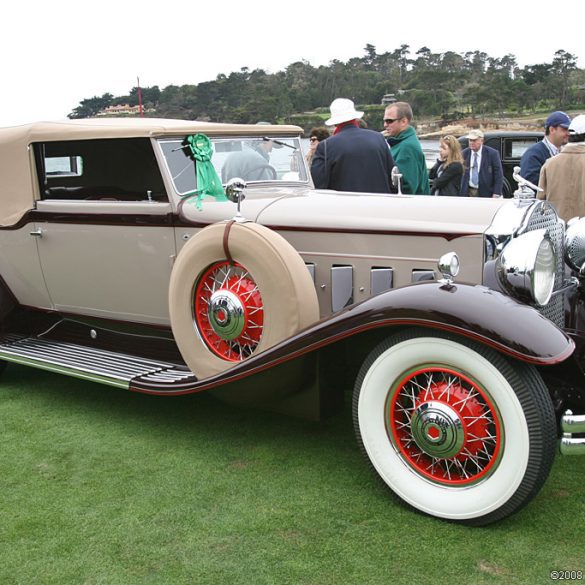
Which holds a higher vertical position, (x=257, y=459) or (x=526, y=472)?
(x=526, y=472)

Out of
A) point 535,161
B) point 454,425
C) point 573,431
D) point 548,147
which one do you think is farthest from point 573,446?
point 548,147

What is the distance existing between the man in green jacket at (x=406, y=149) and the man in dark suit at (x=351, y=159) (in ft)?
2.02

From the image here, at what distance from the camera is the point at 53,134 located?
13.9ft

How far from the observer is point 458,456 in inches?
109

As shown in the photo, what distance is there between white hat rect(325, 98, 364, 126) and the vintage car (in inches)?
15.7

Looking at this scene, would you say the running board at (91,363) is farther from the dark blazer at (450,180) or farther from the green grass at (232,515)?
the dark blazer at (450,180)

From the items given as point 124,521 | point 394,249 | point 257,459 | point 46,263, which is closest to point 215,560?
point 124,521

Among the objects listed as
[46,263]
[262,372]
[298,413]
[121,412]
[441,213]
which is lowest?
[121,412]

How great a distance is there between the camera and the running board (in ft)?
12.0

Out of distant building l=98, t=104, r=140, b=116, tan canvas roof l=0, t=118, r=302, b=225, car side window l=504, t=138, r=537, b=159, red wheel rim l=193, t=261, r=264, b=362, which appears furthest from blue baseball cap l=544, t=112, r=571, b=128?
car side window l=504, t=138, r=537, b=159

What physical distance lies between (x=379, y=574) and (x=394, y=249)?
1608 millimetres

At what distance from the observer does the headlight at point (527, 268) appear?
2.79 metres

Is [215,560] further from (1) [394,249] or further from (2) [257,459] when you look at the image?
(1) [394,249]

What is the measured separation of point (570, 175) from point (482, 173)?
2.69m
